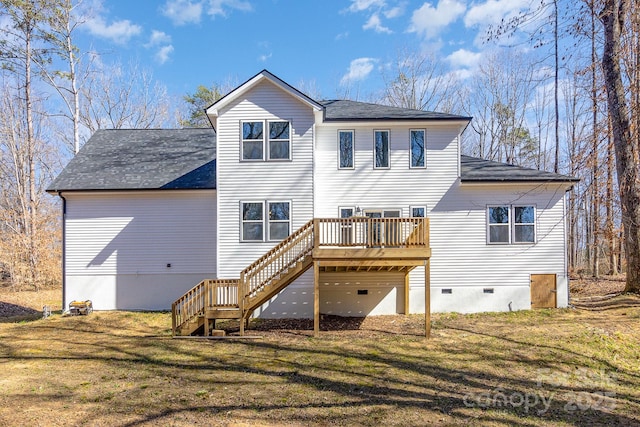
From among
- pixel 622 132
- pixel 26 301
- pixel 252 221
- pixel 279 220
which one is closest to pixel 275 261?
pixel 279 220

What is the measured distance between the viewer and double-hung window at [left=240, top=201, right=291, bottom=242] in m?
13.5

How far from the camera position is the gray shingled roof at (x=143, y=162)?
1477cm

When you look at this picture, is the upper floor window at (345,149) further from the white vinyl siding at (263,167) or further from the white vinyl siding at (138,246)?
the white vinyl siding at (138,246)

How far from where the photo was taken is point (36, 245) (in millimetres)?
23016

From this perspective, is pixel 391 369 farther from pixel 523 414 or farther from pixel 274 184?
pixel 274 184

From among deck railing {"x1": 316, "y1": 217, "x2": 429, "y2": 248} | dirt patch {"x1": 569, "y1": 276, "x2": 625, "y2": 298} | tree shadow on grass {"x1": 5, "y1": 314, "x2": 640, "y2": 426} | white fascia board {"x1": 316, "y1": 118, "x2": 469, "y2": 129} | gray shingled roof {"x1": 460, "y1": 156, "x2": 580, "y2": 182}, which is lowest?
tree shadow on grass {"x1": 5, "y1": 314, "x2": 640, "y2": 426}

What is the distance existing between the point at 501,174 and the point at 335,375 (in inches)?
401

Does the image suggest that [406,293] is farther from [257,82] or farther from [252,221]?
[257,82]

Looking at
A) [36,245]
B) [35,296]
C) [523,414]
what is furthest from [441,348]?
[36,245]

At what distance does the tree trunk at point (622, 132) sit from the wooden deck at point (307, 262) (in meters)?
6.69

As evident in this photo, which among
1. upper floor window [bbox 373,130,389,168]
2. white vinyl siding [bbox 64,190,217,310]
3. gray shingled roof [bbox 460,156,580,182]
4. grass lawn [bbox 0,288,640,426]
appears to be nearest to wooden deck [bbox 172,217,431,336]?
grass lawn [bbox 0,288,640,426]

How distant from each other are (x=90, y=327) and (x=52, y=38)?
20.4m

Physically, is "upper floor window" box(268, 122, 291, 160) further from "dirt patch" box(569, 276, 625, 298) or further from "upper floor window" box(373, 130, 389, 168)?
"dirt patch" box(569, 276, 625, 298)

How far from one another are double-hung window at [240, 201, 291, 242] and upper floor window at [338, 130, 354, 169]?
266 cm
